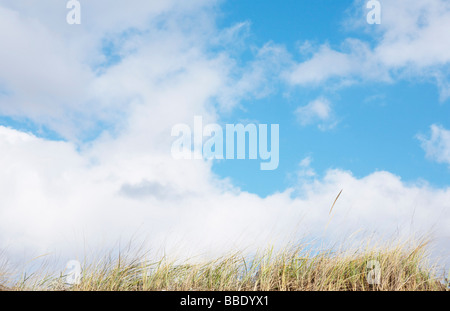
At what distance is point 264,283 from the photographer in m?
5.86

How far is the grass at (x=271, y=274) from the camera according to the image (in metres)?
5.96

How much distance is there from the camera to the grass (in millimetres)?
5961

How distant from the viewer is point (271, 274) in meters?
6.17

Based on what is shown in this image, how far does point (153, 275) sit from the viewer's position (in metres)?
6.08
